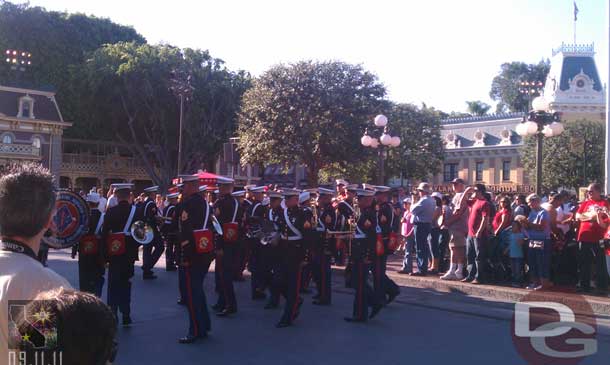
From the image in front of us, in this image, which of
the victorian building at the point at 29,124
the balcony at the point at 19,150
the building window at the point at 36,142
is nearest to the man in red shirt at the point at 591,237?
the victorian building at the point at 29,124

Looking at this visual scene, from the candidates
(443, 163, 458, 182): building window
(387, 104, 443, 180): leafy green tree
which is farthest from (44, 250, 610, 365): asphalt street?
(443, 163, 458, 182): building window

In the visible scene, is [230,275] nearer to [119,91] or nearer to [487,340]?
[487,340]

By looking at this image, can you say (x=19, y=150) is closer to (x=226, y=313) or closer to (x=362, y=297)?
(x=226, y=313)

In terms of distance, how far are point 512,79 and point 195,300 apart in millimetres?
79254

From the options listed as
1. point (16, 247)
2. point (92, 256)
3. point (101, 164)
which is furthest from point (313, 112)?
point (101, 164)

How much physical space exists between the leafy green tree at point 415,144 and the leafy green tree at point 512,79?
115ft

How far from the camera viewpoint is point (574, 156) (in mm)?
44750

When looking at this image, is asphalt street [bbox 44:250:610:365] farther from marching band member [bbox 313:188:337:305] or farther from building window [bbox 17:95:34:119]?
building window [bbox 17:95:34:119]

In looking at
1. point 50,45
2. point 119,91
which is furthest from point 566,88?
point 50,45

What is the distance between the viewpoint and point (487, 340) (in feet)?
27.6

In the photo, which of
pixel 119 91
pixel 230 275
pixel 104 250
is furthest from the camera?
pixel 119 91

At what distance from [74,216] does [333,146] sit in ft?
58.2

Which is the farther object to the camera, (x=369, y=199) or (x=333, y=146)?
(x=333, y=146)

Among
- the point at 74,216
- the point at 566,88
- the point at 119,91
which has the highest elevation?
the point at 566,88
